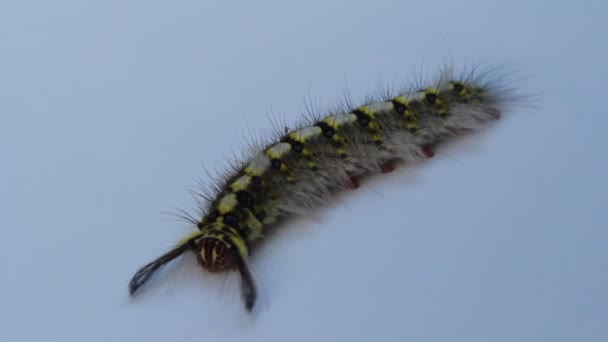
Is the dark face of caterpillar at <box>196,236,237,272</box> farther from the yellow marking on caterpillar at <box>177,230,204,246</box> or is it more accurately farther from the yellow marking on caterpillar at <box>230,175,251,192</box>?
the yellow marking on caterpillar at <box>230,175,251,192</box>

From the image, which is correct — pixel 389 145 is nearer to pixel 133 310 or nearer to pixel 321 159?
pixel 321 159

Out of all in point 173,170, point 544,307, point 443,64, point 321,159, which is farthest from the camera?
point 443,64

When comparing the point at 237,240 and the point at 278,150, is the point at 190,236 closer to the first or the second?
the point at 237,240

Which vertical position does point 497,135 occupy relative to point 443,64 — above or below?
below

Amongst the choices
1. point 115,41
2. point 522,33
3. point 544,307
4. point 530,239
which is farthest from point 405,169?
point 115,41

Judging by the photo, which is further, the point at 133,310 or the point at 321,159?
the point at 321,159

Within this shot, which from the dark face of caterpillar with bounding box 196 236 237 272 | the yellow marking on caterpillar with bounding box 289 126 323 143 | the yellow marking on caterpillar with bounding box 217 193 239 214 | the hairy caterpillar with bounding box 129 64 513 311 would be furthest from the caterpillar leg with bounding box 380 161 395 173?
the dark face of caterpillar with bounding box 196 236 237 272

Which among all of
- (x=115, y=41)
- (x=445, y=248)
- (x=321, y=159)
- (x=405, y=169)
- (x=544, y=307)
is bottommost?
(x=544, y=307)

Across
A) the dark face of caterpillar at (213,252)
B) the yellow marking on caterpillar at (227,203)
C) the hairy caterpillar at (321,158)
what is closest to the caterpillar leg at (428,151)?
the hairy caterpillar at (321,158)
